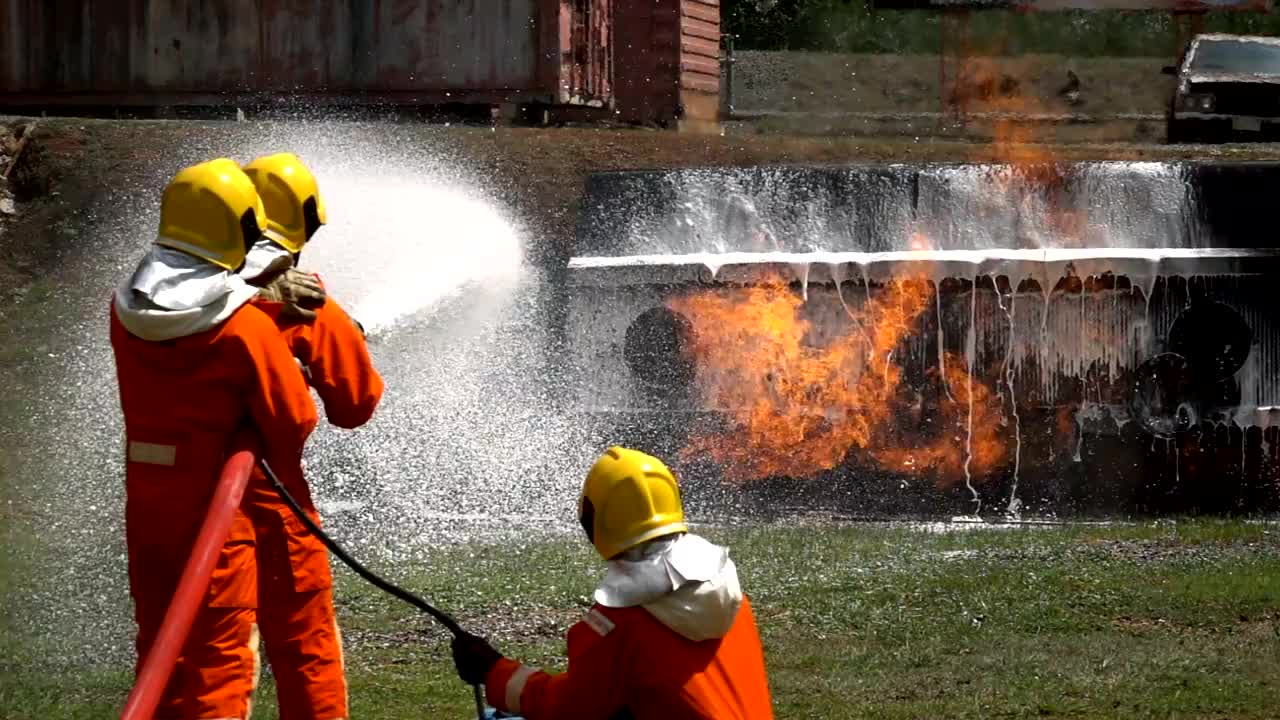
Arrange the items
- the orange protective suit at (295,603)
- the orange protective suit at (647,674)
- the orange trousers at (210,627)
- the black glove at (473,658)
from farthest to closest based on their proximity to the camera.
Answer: the orange protective suit at (295,603) → the orange trousers at (210,627) → the black glove at (473,658) → the orange protective suit at (647,674)

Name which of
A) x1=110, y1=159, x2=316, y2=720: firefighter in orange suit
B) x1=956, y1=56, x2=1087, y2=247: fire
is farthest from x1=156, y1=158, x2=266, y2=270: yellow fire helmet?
x1=956, y1=56, x2=1087, y2=247: fire

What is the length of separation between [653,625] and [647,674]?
0.11 metres

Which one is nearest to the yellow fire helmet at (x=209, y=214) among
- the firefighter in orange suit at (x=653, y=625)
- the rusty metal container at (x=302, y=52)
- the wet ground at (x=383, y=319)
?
the firefighter in orange suit at (x=653, y=625)

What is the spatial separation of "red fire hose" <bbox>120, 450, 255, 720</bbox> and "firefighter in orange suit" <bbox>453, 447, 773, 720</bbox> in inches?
38.3

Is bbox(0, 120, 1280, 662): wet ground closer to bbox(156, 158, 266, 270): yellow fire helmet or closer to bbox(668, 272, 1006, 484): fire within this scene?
bbox(668, 272, 1006, 484): fire

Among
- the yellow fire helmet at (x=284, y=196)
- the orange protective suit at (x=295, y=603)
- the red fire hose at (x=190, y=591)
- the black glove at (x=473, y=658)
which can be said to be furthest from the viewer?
the yellow fire helmet at (x=284, y=196)

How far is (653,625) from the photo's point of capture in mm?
4637

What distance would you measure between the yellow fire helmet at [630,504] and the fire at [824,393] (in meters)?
8.94

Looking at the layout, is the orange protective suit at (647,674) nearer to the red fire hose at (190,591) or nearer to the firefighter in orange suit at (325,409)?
the red fire hose at (190,591)

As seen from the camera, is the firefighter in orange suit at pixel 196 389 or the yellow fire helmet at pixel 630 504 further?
the firefighter in orange suit at pixel 196 389

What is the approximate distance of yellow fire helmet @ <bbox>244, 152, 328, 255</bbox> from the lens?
607 cm

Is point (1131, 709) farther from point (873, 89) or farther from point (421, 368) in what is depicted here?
point (873, 89)

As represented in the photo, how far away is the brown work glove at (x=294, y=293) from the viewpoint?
591 cm

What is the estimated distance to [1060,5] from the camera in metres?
26.0
